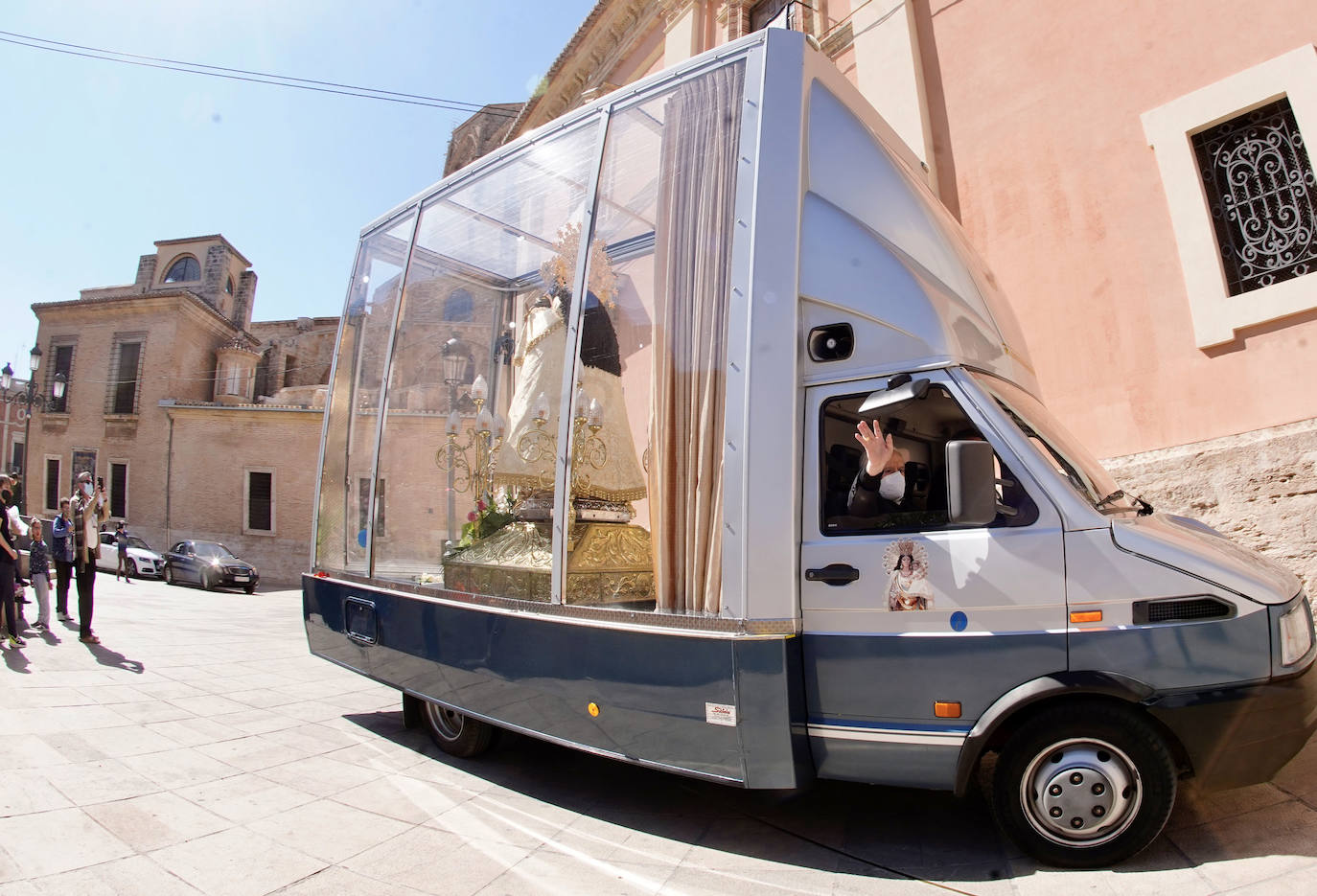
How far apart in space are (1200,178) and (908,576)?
5.65 m

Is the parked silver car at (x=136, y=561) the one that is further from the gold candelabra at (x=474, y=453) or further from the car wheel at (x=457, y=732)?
the car wheel at (x=457, y=732)

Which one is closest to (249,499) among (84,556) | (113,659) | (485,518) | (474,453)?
(84,556)

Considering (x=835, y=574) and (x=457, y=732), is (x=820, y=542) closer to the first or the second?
(x=835, y=574)

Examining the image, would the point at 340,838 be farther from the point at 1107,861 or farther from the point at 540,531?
the point at 1107,861

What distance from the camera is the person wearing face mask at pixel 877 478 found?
3002 mm

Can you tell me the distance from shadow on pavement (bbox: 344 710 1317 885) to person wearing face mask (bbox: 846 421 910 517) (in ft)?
3.94

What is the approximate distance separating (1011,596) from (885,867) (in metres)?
1.20

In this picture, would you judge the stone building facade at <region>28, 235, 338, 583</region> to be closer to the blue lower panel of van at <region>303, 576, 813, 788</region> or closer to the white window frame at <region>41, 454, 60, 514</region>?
the white window frame at <region>41, 454, 60, 514</region>

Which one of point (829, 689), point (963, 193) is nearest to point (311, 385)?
point (963, 193)

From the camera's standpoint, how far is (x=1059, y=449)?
3121 millimetres

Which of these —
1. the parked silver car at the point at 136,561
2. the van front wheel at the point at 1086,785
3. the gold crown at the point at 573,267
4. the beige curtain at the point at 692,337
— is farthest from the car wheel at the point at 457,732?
Result: the parked silver car at the point at 136,561

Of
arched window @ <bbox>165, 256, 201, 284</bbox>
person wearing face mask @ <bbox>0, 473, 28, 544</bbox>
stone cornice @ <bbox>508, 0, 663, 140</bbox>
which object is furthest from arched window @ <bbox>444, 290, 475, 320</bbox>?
arched window @ <bbox>165, 256, 201, 284</bbox>

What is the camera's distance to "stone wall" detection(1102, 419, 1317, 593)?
212 inches

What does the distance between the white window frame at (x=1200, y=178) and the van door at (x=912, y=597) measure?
450cm
